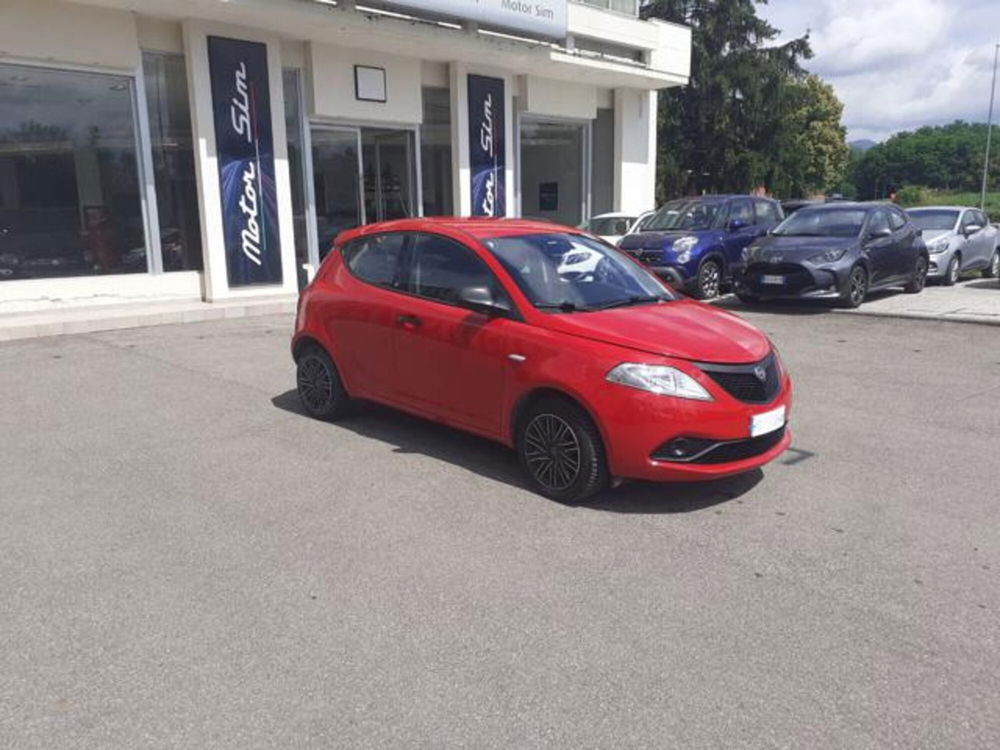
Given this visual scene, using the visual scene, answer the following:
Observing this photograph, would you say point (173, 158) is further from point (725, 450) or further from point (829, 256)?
point (725, 450)

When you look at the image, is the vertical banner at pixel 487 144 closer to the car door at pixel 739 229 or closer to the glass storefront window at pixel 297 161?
the glass storefront window at pixel 297 161

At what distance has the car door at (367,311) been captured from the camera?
6039 millimetres

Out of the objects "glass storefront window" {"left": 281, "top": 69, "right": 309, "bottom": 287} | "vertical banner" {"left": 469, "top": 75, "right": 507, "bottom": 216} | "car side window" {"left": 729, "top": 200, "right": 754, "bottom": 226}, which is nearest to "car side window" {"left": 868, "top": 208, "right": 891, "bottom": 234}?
"car side window" {"left": 729, "top": 200, "right": 754, "bottom": 226}

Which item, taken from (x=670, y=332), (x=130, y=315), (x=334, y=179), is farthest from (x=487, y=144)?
(x=670, y=332)

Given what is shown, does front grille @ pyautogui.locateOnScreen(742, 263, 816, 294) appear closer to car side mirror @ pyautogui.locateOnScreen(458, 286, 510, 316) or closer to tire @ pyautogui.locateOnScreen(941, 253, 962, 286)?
tire @ pyautogui.locateOnScreen(941, 253, 962, 286)

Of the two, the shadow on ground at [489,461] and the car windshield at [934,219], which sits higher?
the car windshield at [934,219]

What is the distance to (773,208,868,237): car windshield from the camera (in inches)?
516

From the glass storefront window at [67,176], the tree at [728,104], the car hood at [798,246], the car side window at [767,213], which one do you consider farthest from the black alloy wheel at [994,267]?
the tree at [728,104]

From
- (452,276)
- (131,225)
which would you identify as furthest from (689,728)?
(131,225)

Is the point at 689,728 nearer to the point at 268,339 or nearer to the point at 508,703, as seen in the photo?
the point at 508,703

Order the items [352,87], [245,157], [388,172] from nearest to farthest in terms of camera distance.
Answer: [245,157] < [352,87] < [388,172]

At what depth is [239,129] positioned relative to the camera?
527 inches

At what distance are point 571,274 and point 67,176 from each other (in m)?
9.71

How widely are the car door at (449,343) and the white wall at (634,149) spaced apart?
657 inches
